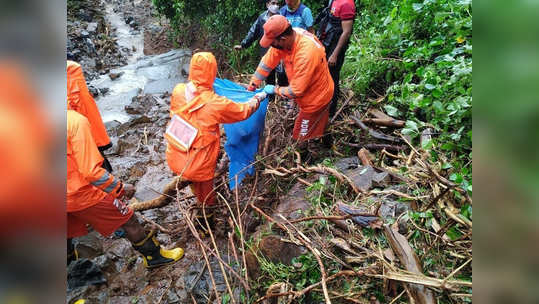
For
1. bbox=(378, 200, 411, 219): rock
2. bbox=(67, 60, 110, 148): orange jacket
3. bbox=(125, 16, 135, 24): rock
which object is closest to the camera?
bbox=(378, 200, 411, 219): rock

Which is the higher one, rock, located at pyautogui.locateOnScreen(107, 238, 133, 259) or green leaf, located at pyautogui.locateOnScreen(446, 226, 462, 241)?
green leaf, located at pyautogui.locateOnScreen(446, 226, 462, 241)

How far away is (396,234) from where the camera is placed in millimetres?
1938

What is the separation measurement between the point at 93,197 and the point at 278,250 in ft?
A: 5.02

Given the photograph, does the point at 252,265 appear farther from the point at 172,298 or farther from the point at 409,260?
the point at 409,260

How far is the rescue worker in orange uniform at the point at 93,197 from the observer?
7.66 feet

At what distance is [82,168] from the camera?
2.36 meters

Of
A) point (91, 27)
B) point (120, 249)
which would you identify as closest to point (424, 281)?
point (120, 249)

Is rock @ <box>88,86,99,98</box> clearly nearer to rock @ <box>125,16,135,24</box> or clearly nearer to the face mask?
the face mask

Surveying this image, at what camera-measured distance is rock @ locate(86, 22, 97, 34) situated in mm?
10491

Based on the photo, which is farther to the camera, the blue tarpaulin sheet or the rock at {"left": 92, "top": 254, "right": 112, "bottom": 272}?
the blue tarpaulin sheet

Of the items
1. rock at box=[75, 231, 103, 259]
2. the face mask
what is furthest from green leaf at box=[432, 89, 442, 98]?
rock at box=[75, 231, 103, 259]

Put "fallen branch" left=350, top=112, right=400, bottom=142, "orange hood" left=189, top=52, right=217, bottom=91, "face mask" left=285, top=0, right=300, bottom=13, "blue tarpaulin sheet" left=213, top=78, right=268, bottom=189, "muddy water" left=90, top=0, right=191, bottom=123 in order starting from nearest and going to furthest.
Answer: "orange hood" left=189, top=52, right=217, bottom=91
"fallen branch" left=350, top=112, right=400, bottom=142
"blue tarpaulin sheet" left=213, top=78, right=268, bottom=189
"face mask" left=285, top=0, right=300, bottom=13
"muddy water" left=90, top=0, right=191, bottom=123

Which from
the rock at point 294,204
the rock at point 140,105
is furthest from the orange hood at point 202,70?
the rock at point 140,105
